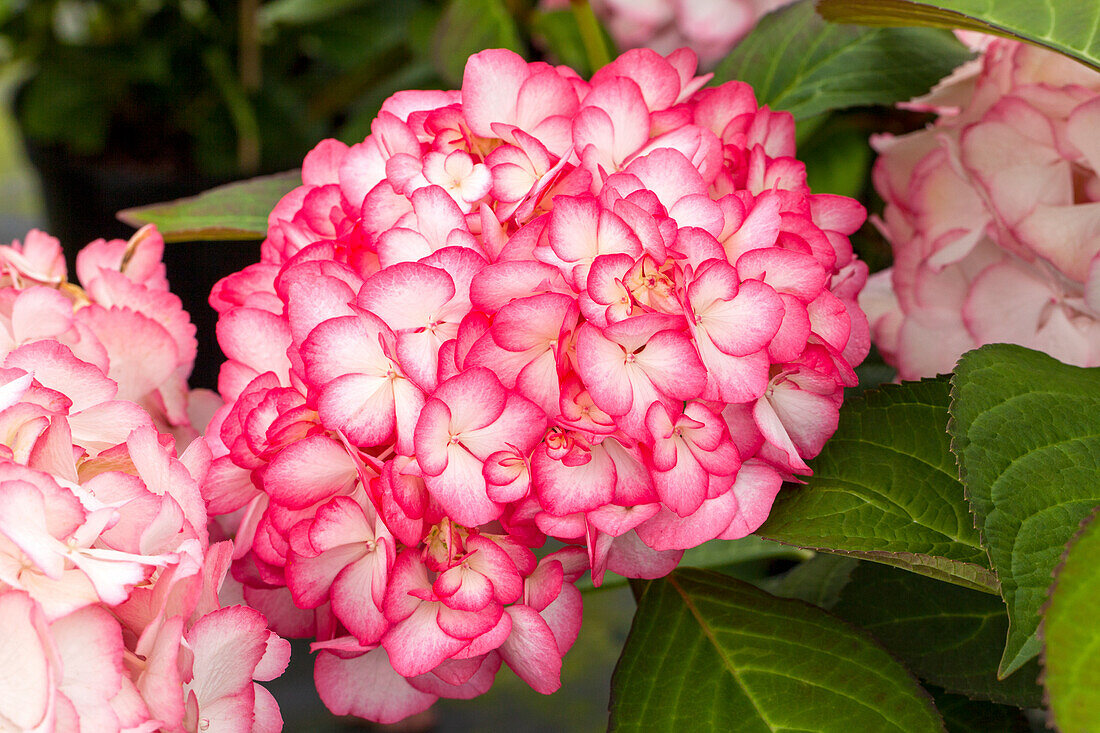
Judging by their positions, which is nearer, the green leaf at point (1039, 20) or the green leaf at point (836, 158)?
the green leaf at point (1039, 20)

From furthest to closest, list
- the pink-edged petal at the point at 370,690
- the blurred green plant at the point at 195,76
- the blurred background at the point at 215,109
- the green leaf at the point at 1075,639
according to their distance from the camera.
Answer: the blurred green plant at the point at 195,76 < the blurred background at the point at 215,109 < the pink-edged petal at the point at 370,690 < the green leaf at the point at 1075,639

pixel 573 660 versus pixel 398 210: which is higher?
pixel 398 210

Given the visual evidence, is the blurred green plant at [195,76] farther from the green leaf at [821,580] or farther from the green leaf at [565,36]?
the green leaf at [821,580]

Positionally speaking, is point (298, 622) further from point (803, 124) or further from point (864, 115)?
point (864, 115)

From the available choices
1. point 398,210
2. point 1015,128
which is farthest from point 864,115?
point 398,210

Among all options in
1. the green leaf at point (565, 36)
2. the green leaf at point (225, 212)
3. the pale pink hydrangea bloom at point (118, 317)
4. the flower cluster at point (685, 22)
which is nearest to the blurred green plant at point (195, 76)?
the green leaf at point (565, 36)

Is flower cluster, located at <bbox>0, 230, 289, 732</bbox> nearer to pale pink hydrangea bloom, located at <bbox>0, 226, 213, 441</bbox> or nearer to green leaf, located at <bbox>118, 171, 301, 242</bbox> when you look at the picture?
pale pink hydrangea bloom, located at <bbox>0, 226, 213, 441</bbox>
